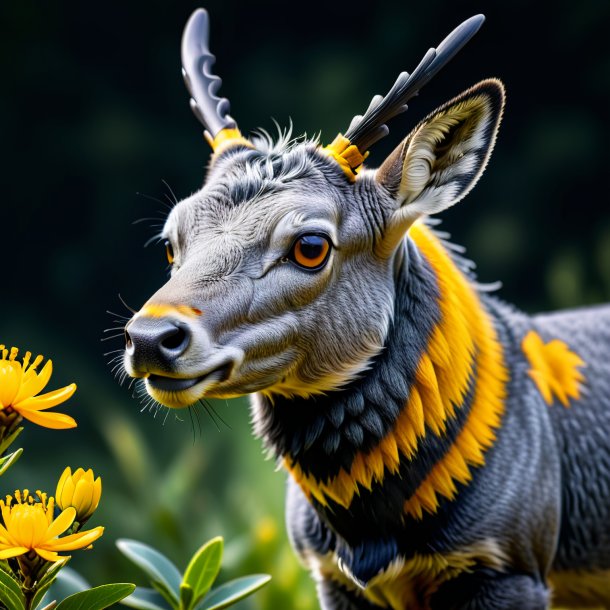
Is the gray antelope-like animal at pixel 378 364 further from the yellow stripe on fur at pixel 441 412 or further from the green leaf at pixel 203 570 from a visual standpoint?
the green leaf at pixel 203 570

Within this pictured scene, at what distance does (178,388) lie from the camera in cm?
149

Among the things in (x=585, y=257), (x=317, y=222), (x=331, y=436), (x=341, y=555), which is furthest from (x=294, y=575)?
(x=585, y=257)

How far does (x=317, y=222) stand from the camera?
164 cm

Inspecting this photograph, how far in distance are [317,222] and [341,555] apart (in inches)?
27.5

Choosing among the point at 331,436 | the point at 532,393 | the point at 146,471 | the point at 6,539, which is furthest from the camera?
the point at 146,471

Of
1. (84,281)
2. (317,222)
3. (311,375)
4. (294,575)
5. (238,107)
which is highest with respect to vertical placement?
(238,107)

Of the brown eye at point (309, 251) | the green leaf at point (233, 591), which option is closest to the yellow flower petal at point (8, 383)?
the brown eye at point (309, 251)

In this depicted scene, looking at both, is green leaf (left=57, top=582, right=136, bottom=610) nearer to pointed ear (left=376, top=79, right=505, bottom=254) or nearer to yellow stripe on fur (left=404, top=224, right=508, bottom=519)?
yellow stripe on fur (left=404, top=224, right=508, bottom=519)

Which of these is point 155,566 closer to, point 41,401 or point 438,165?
point 41,401

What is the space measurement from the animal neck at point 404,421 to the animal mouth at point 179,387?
312mm

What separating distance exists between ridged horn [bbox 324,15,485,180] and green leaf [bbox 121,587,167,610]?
2.99ft

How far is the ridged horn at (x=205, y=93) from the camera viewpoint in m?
1.91

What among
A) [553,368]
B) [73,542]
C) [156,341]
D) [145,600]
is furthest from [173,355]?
[553,368]

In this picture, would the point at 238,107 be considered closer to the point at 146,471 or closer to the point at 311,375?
the point at 146,471
